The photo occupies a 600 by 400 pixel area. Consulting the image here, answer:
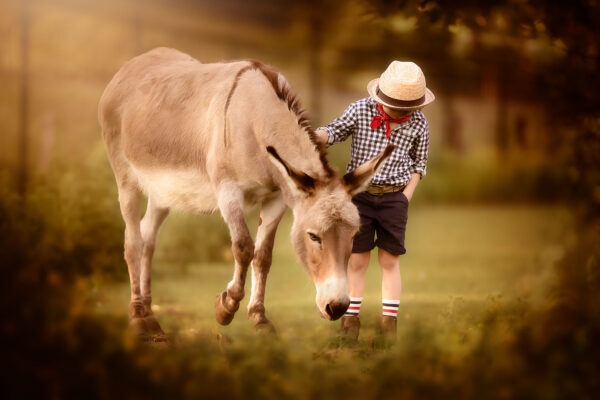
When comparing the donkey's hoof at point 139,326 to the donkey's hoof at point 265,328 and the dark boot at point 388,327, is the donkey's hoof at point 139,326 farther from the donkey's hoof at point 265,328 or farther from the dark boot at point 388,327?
the dark boot at point 388,327

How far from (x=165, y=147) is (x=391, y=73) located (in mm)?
1744

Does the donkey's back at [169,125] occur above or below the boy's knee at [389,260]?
above

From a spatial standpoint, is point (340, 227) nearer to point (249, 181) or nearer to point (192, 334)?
point (249, 181)

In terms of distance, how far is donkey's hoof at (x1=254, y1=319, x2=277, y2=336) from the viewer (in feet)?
13.7

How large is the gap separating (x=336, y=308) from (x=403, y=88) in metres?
1.48

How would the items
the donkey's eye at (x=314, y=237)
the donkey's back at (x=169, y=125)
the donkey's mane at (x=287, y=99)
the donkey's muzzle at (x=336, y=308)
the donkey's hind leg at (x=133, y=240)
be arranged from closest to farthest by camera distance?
the donkey's muzzle at (x=336, y=308), the donkey's eye at (x=314, y=237), the donkey's mane at (x=287, y=99), the donkey's back at (x=169, y=125), the donkey's hind leg at (x=133, y=240)

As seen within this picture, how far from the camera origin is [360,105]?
4.24 meters

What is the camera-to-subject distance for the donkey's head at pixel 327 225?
360 cm

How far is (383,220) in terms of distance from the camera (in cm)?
419

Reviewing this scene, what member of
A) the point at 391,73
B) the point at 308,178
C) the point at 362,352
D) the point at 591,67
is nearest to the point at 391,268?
the point at 362,352

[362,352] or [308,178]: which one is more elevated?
[308,178]

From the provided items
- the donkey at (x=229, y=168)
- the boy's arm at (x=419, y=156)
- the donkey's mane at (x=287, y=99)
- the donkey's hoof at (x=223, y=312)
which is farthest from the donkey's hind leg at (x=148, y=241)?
the boy's arm at (x=419, y=156)

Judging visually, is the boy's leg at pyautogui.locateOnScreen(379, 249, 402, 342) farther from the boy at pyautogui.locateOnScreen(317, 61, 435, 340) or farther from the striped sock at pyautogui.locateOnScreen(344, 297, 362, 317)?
the striped sock at pyautogui.locateOnScreen(344, 297, 362, 317)

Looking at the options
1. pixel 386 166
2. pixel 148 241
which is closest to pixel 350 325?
pixel 386 166
